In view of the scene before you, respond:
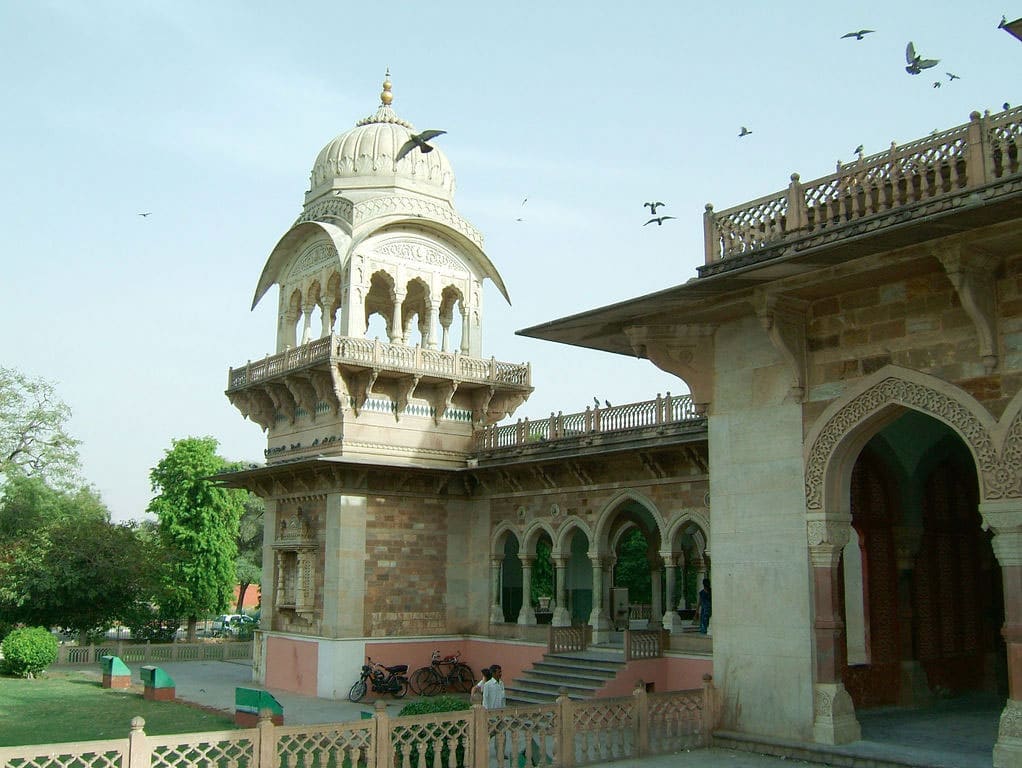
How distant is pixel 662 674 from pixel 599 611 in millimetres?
2003

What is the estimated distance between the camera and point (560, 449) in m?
17.8

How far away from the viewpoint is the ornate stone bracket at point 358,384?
1920 cm

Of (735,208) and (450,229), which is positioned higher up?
(450,229)

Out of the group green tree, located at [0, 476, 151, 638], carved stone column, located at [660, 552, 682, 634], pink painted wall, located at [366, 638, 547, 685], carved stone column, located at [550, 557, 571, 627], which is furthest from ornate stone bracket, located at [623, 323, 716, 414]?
green tree, located at [0, 476, 151, 638]

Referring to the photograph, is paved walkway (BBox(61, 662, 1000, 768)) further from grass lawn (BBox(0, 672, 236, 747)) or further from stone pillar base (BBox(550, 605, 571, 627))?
grass lawn (BBox(0, 672, 236, 747))

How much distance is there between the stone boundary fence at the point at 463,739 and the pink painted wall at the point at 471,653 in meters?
7.11

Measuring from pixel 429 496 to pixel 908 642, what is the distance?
9.99 meters

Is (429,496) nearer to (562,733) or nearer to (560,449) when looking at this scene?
(560,449)

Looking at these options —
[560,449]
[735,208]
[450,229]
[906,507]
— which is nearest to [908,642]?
[906,507]

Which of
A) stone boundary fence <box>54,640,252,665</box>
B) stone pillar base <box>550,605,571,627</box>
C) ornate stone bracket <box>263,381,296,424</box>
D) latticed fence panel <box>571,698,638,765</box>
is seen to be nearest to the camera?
latticed fence panel <box>571,698,638,765</box>

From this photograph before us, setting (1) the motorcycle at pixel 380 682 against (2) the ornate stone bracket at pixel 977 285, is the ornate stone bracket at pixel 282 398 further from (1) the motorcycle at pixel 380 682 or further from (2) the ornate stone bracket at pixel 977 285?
(2) the ornate stone bracket at pixel 977 285

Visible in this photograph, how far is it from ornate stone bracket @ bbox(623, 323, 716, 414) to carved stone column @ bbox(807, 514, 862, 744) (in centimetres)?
203

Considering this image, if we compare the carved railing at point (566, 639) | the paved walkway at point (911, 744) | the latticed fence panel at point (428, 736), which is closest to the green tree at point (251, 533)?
the carved railing at point (566, 639)

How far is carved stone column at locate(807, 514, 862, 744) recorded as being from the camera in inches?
388
